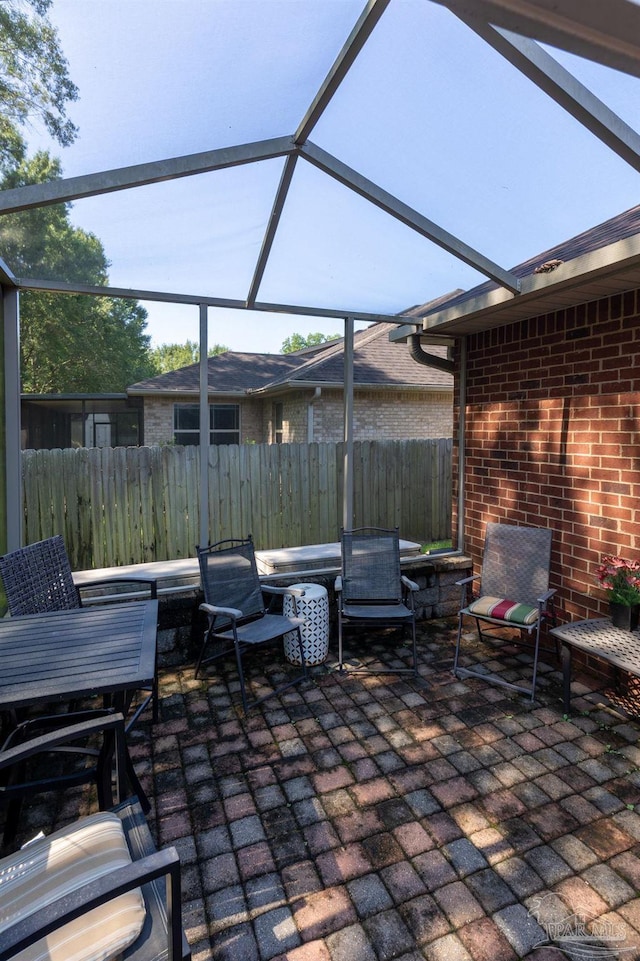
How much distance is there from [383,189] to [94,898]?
11.1 feet

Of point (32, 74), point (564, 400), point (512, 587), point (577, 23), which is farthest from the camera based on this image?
point (512, 587)

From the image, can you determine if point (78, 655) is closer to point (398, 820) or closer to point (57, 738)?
point (57, 738)

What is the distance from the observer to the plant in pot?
3.27m

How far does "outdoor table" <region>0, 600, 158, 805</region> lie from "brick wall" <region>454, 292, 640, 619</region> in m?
3.12

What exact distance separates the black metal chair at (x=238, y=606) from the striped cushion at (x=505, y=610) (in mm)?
1363

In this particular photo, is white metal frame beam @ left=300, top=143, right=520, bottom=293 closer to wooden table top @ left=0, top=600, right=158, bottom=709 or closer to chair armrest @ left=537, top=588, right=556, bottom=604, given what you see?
chair armrest @ left=537, top=588, right=556, bottom=604

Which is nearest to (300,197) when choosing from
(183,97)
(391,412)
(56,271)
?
(183,97)

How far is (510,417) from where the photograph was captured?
4.56m

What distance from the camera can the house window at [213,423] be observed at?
11.5 meters

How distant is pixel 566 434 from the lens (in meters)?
3.99

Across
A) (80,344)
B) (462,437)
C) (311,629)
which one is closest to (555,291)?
(462,437)

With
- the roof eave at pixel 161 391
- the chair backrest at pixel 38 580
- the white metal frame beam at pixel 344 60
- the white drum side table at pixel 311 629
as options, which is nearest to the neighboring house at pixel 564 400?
the white metal frame beam at pixel 344 60

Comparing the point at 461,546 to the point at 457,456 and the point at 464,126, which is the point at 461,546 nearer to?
the point at 457,456

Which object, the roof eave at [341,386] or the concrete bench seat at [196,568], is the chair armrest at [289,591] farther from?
the roof eave at [341,386]
